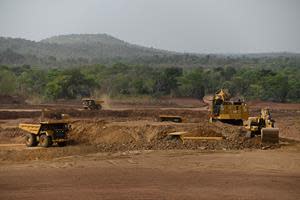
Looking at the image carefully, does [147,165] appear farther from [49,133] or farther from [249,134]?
[249,134]

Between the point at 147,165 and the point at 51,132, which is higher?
the point at 51,132

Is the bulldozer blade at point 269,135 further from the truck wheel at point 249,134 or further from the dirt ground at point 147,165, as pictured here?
the truck wheel at point 249,134

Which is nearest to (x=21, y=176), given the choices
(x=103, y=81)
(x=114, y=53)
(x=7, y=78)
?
(x=7, y=78)

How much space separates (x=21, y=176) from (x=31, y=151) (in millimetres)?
5980

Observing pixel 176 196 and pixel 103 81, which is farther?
pixel 103 81

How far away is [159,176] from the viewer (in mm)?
17391

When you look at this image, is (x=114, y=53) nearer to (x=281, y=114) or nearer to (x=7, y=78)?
(x=7, y=78)

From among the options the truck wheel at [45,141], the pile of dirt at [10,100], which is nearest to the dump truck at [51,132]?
the truck wheel at [45,141]

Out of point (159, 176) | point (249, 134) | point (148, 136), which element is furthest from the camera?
point (148, 136)

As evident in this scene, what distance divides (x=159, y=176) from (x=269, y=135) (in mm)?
8939

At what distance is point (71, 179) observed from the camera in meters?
16.7

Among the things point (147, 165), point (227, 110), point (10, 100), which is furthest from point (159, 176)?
point (10, 100)

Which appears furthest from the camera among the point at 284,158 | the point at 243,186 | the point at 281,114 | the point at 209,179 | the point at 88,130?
the point at 281,114

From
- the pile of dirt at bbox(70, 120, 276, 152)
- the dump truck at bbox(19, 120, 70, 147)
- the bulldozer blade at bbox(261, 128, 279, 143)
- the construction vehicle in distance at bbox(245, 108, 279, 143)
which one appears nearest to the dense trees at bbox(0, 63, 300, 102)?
the pile of dirt at bbox(70, 120, 276, 152)
